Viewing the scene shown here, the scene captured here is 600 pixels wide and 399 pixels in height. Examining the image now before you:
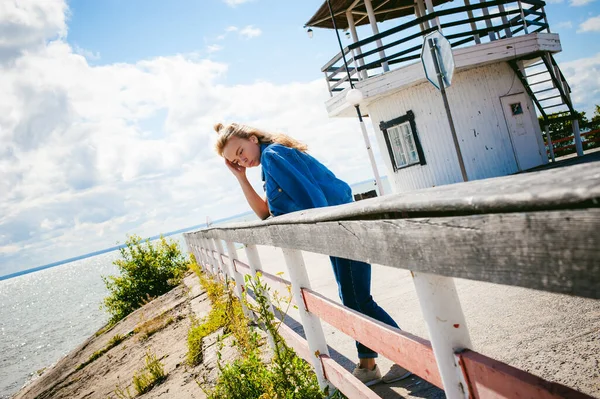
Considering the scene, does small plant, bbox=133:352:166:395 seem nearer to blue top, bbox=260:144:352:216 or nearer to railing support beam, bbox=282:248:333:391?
railing support beam, bbox=282:248:333:391

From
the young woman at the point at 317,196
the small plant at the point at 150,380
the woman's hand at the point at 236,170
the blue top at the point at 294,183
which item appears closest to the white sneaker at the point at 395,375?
the young woman at the point at 317,196

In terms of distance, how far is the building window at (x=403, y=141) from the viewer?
12.3m

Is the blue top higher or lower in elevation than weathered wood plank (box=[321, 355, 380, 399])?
higher

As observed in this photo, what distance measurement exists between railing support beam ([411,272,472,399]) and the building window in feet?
39.4

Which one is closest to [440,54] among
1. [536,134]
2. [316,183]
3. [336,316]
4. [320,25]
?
[316,183]

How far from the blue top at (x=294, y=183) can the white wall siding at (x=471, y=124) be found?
1013 centimetres

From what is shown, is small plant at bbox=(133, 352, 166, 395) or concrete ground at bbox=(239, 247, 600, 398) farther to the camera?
small plant at bbox=(133, 352, 166, 395)

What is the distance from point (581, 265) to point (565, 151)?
22.1 meters

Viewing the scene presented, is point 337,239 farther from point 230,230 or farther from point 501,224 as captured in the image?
point 230,230

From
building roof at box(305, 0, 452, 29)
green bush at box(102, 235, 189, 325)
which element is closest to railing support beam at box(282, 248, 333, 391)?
green bush at box(102, 235, 189, 325)

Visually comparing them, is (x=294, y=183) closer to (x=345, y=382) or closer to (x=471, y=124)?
(x=345, y=382)

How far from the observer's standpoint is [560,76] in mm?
12617

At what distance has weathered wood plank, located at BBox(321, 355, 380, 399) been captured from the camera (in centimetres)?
169

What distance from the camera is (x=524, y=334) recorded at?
2414mm
